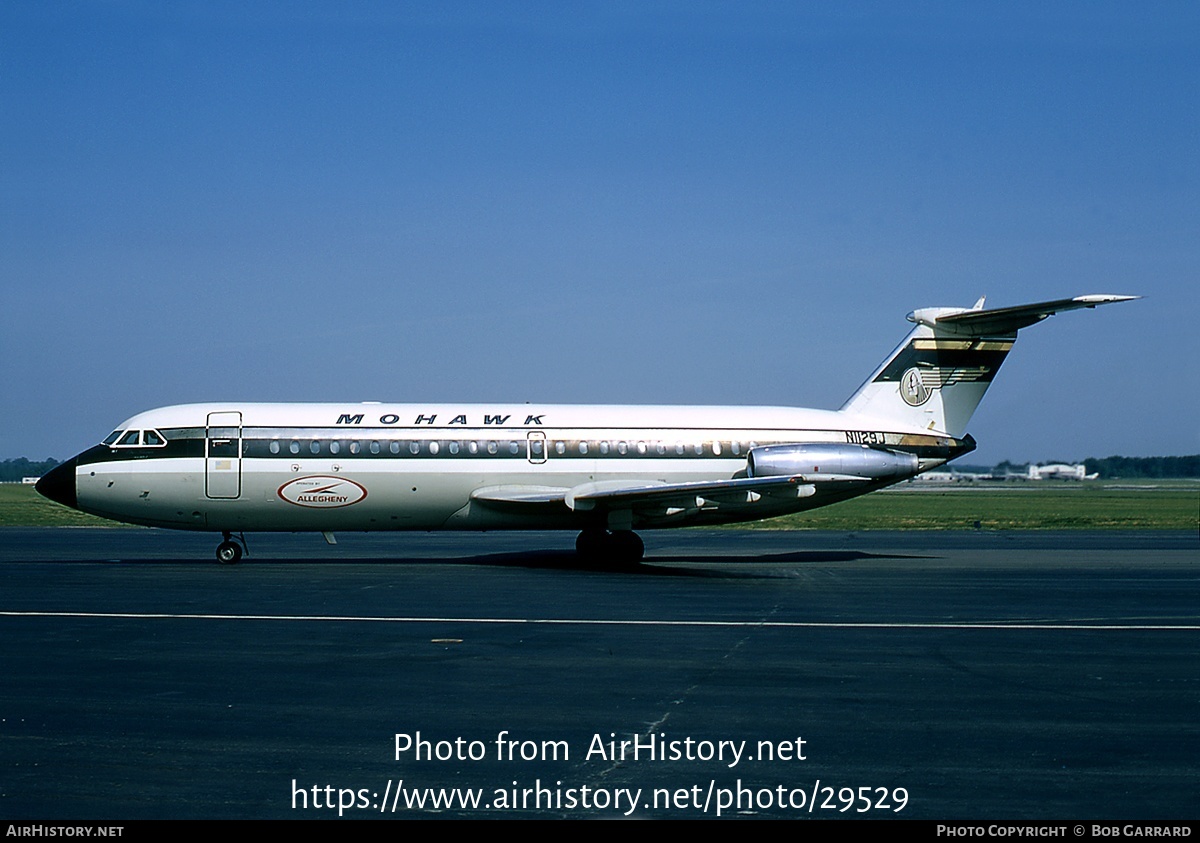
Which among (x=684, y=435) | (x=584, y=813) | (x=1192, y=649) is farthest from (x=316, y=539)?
(x=584, y=813)

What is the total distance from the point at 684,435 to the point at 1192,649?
14.3 m

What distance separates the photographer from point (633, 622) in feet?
50.6

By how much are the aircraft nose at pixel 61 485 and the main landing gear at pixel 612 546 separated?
11.4 metres

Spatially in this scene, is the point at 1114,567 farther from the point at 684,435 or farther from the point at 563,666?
the point at 563,666

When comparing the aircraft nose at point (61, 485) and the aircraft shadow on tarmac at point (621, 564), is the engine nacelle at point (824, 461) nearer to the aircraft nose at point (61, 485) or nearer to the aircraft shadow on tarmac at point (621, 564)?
the aircraft shadow on tarmac at point (621, 564)

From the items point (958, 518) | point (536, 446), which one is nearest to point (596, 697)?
point (536, 446)

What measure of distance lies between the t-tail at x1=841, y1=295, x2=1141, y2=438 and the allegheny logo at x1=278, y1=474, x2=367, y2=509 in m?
12.3

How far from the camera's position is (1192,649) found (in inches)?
519

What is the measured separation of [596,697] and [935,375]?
19.7 metres

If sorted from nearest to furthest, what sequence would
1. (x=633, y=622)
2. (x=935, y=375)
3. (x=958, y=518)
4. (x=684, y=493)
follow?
1. (x=633, y=622)
2. (x=684, y=493)
3. (x=935, y=375)
4. (x=958, y=518)

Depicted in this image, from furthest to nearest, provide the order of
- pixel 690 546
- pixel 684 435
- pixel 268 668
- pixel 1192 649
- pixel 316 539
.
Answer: pixel 316 539
pixel 690 546
pixel 684 435
pixel 1192 649
pixel 268 668

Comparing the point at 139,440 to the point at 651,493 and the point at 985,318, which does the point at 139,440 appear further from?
the point at 985,318

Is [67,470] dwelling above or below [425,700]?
above

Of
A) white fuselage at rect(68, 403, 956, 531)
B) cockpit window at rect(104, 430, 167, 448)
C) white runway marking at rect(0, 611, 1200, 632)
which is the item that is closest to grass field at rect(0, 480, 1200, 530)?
white fuselage at rect(68, 403, 956, 531)
